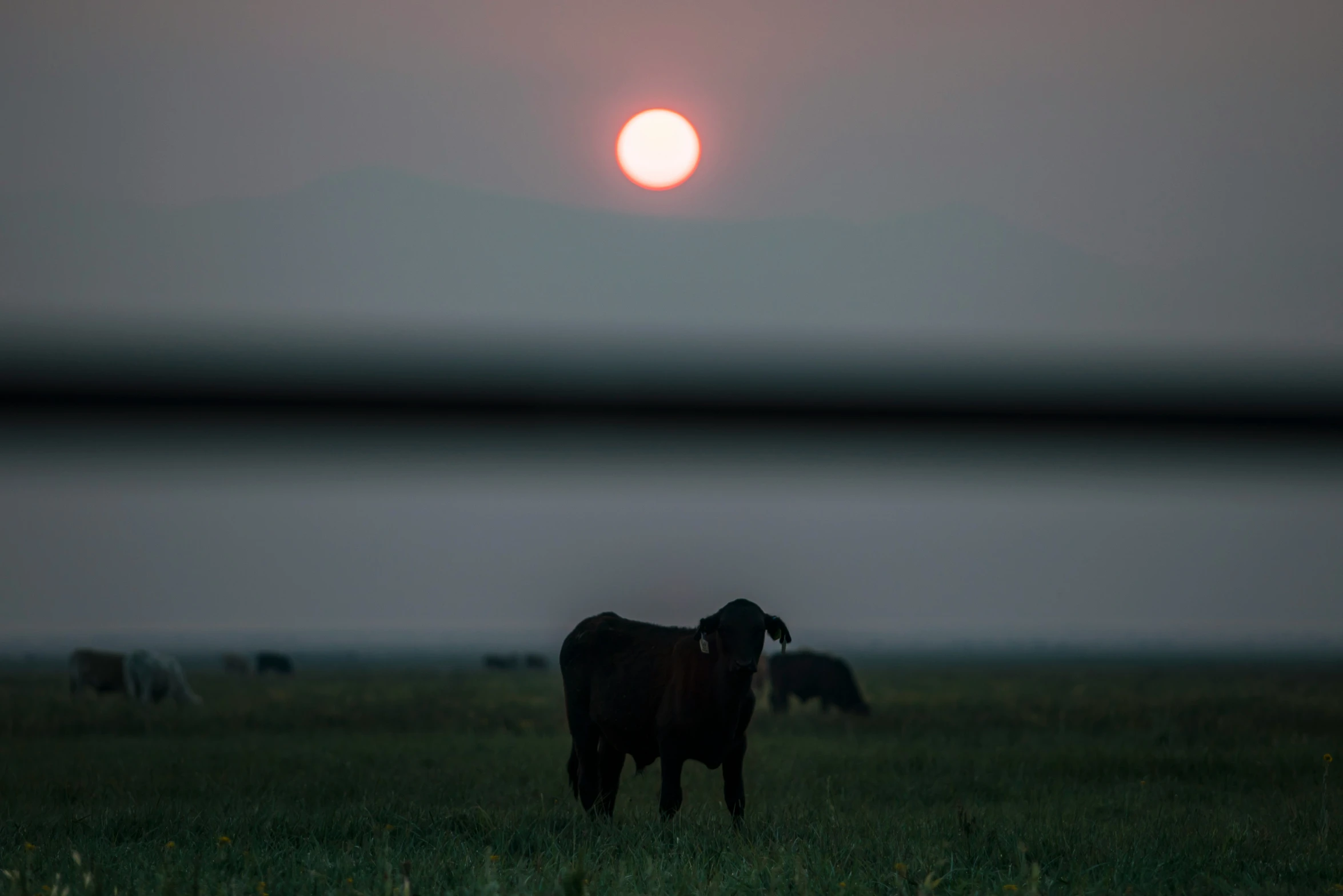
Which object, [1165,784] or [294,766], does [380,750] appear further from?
[1165,784]

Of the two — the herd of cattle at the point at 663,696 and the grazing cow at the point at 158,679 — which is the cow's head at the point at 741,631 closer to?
the herd of cattle at the point at 663,696

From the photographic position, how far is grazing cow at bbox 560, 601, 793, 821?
28.4 ft

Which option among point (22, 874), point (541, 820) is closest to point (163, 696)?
point (541, 820)

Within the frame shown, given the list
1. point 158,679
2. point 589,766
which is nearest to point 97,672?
point 158,679

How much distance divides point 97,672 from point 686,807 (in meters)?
29.3

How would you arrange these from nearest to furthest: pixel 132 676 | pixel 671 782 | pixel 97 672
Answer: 1. pixel 671 782
2. pixel 132 676
3. pixel 97 672

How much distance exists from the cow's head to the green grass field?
1.11 metres

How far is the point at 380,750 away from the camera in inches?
640

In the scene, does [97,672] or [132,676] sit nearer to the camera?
[132,676]

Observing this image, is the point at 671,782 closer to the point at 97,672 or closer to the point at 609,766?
the point at 609,766

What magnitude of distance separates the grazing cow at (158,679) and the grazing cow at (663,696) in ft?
77.1

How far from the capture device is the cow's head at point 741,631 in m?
8.41

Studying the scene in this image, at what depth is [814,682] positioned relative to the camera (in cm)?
2902

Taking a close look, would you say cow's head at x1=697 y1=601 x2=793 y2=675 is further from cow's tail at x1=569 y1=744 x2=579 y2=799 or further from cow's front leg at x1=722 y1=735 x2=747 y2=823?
cow's tail at x1=569 y1=744 x2=579 y2=799
